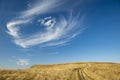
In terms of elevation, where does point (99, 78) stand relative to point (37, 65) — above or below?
below

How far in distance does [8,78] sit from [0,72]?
3.93 metres

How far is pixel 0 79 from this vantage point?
26.4m

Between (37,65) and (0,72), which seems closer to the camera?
(0,72)

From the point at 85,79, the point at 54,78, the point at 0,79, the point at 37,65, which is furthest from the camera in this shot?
the point at 37,65

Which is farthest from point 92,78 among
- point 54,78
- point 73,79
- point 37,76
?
point 37,76

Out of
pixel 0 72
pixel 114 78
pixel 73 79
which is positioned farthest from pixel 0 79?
pixel 114 78

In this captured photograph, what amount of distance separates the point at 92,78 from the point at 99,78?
3.93 ft

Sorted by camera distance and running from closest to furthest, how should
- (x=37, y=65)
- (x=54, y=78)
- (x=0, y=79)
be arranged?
(x=0, y=79)
(x=54, y=78)
(x=37, y=65)

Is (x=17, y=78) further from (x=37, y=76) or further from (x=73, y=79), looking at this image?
(x=73, y=79)

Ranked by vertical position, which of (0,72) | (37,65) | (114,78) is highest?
(37,65)

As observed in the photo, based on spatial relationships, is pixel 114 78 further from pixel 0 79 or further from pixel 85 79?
pixel 0 79

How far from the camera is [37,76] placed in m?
30.7

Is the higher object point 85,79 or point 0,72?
point 0,72

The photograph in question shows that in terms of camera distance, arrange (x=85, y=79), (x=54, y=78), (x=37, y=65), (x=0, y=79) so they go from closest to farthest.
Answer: (x=0, y=79) < (x=85, y=79) < (x=54, y=78) < (x=37, y=65)
